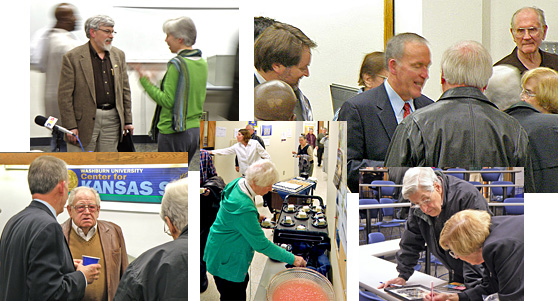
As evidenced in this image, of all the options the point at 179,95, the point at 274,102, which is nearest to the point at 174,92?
the point at 179,95

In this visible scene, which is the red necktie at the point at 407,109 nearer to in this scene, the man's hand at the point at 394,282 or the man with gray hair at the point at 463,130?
the man with gray hair at the point at 463,130

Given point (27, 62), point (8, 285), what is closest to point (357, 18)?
point (27, 62)

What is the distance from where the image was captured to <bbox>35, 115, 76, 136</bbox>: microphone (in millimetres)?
2355

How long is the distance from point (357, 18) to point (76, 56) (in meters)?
1.52

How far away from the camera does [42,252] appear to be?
208 cm

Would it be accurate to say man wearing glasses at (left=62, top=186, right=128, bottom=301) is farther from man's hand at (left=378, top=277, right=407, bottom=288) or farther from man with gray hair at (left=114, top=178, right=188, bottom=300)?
man's hand at (left=378, top=277, right=407, bottom=288)

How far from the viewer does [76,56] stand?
Answer: 2369 mm

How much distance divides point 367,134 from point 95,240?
1384 millimetres

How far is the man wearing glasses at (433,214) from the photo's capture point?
85.4 inches

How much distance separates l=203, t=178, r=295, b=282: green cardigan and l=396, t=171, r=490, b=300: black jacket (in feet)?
1.78

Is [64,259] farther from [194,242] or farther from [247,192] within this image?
[247,192]

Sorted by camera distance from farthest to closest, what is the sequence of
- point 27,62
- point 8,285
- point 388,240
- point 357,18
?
point 357,18, point 27,62, point 388,240, point 8,285

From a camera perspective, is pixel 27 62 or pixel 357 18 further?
pixel 357 18

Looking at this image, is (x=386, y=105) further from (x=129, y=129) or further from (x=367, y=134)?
(x=129, y=129)
